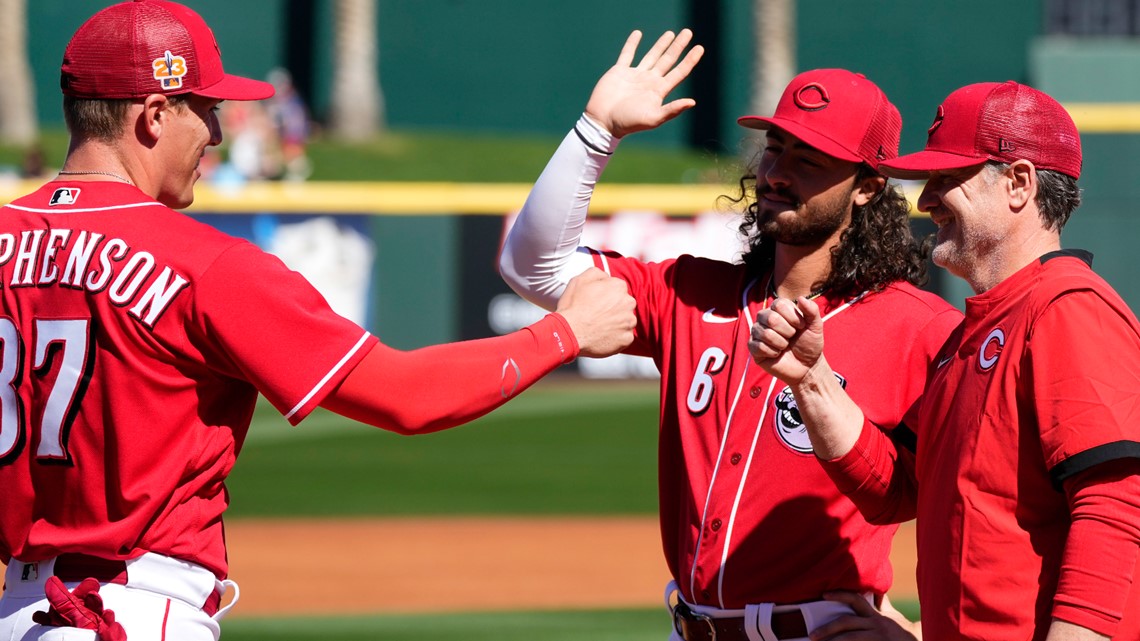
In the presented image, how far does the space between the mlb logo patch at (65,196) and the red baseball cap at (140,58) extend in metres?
0.19

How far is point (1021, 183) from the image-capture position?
2965 mm

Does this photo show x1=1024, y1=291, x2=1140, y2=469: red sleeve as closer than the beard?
Yes

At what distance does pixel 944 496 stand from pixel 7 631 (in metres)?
1.88

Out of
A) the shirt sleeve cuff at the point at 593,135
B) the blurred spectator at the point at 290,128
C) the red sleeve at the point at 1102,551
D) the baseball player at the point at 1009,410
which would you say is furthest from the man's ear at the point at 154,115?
the blurred spectator at the point at 290,128

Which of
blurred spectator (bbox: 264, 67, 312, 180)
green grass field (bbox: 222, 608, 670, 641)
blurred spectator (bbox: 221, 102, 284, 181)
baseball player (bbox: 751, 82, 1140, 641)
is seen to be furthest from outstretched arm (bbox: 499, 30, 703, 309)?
blurred spectator (bbox: 264, 67, 312, 180)

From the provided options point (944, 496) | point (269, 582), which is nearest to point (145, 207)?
point (944, 496)

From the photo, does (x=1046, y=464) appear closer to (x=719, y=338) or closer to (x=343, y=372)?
(x=719, y=338)

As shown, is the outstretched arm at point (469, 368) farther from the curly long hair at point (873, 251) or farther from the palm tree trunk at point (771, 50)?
the palm tree trunk at point (771, 50)

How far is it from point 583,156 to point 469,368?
2.37 ft

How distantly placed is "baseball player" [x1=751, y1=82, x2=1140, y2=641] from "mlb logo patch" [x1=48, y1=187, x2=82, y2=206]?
4.67 feet

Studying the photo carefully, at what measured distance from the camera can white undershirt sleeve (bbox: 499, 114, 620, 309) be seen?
11.5ft

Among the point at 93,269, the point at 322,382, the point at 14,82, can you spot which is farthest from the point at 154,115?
the point at 14,82

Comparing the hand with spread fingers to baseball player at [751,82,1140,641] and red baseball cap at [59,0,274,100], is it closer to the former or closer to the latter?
baseball player at [751,82,1140,641]

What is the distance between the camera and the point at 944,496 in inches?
113
